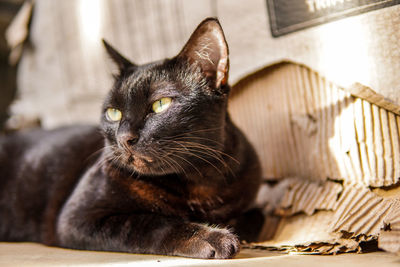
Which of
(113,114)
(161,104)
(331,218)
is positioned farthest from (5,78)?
(331,218)

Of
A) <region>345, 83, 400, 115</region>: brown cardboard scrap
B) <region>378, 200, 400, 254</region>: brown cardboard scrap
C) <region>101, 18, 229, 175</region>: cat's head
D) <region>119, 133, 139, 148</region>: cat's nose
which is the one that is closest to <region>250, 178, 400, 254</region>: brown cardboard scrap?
<region>378, 200, 400, 254</region>: brown cardboard scrap

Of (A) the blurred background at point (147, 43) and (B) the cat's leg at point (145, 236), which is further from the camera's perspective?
(A) the blurred background at point (147, 43)

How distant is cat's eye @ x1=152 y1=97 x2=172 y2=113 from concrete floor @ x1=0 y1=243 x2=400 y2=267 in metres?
0.48

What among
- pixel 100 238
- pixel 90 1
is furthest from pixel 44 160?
pixel 90 1

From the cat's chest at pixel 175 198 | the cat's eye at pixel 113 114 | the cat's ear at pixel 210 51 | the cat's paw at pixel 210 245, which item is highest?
the cat's ear at pixel 210 51

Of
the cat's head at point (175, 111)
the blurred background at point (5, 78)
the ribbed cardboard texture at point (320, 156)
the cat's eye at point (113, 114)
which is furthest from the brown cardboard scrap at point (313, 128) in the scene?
the blurred background at point (5, 78)

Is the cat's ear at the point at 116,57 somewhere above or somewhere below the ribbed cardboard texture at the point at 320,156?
above

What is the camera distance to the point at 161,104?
1220mm

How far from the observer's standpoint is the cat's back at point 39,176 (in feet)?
5.26

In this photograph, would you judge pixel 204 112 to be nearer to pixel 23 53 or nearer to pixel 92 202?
pixel 92 202

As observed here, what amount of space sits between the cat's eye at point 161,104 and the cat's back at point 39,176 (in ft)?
1.68

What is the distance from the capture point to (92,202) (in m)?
1.31

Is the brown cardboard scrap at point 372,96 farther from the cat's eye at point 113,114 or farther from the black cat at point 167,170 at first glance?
the cat's eye at point 113,114

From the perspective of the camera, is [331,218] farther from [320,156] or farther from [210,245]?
[210,245]
